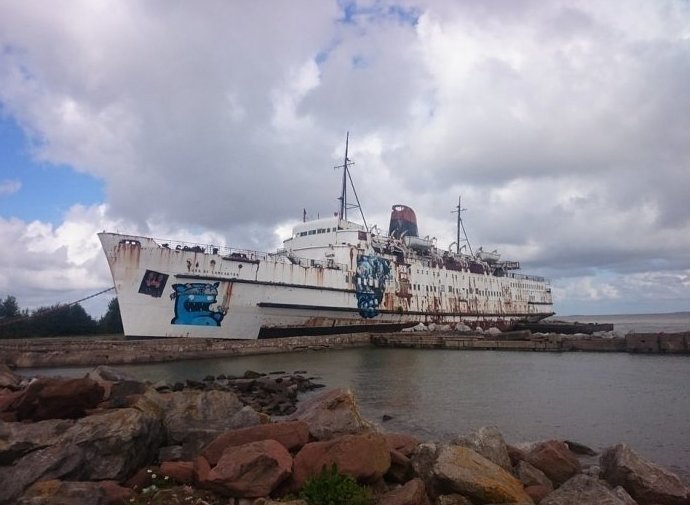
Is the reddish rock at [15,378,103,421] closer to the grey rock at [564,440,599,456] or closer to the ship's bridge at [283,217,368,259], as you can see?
the grey rock at [564,440,599,456]

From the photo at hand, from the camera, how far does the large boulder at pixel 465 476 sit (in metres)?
5.32

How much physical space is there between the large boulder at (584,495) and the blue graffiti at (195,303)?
25206mm

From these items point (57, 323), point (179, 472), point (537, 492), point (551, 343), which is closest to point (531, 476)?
point (537, 492)

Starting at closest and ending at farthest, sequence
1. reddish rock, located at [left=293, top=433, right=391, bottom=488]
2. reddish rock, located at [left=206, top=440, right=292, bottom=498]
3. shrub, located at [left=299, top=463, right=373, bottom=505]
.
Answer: shrub, located at [left=299, top=463, right=373, bottom=505], reddish rock, located at [left=206, top=440, right=292, bottom=498], reddish rock, located at [left=293, top=433, right=391, bottom=488]

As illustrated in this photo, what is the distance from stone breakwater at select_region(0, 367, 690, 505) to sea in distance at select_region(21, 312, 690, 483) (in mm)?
3637

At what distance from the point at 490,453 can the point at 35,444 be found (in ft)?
18.6

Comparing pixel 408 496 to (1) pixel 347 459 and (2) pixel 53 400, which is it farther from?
(2) pixel 53 400

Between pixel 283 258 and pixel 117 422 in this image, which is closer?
pixel 117 422

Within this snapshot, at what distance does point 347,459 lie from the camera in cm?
545

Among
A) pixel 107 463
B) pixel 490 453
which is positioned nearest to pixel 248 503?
pixel 107 463

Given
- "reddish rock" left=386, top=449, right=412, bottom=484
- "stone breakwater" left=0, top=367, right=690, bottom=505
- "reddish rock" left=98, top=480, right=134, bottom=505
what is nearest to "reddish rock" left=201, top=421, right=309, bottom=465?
"stone breakwater" left=0, top=367, right=690, bottom=505

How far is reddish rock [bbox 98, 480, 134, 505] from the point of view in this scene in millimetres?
5004

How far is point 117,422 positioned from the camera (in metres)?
6.07

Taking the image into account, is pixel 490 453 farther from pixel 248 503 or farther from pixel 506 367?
pixel 506 367
